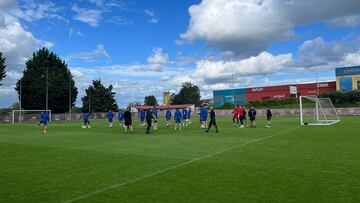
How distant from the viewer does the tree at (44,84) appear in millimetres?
70188

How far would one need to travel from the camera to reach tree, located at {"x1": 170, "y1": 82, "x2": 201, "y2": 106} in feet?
441

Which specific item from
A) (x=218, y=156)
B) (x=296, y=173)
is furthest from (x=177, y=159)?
(x=296, y=173)

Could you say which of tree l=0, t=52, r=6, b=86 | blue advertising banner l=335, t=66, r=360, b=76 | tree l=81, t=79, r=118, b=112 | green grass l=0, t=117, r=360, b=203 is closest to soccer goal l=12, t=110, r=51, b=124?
tree l=0, t=52, r=6, b=86

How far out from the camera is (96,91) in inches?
3634

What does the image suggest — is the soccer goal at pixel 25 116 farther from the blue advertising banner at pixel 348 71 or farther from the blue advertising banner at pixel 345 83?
the blue advertising banner at pixel 348 71

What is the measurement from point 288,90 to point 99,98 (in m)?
48.8

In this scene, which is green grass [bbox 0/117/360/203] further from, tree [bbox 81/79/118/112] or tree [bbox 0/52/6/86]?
tree [bbox 81/79/118/112]

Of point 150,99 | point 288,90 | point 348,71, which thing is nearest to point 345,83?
point 348,71

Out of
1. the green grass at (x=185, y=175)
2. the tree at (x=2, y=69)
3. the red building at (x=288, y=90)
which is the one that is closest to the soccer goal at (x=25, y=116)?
the tree at (x=2, y=69)

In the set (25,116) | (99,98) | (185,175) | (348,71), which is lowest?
(185,175)

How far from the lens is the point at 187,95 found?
5344 inches

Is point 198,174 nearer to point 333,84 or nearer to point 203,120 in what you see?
point 203,120

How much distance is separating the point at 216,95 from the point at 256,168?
103 meters

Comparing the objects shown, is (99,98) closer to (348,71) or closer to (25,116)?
(25,116)
